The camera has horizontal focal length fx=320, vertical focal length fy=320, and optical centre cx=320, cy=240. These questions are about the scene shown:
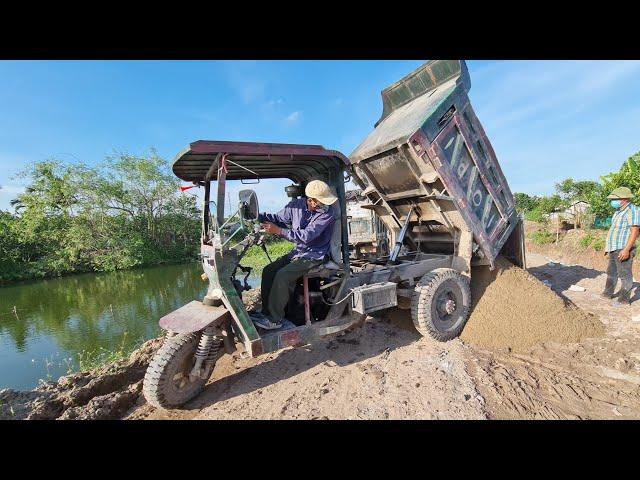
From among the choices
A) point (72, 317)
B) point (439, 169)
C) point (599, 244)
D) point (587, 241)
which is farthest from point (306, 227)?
point (587, 241)

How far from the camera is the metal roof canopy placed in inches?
113

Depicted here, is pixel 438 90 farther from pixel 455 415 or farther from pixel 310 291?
pixel 455 415

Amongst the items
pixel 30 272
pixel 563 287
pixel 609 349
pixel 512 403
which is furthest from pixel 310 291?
pixel 30 272

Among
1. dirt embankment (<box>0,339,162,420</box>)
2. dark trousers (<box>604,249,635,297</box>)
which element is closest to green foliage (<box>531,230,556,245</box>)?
dark trousers (<box>604,249,635,297</box>)

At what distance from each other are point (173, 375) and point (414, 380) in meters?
2.29

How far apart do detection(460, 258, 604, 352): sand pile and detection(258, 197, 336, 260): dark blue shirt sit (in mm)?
2306

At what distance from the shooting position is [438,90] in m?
4.23

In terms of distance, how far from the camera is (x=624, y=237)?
16.5 feet

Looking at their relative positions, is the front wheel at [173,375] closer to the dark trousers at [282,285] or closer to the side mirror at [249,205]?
the dark trousers at [282,285]

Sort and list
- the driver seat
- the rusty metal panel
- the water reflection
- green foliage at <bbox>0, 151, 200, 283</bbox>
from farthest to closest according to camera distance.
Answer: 1. green foliage at <bbox>0, 151, 200, 283</bbox>
2. the water reflection
3. the driver seat
4. the rusty metal panel

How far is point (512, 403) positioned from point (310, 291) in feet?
7.02

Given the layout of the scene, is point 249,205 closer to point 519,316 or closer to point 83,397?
point 83,397

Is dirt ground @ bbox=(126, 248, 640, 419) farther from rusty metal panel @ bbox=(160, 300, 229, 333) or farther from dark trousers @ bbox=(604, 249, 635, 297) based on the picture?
dark trousers @ bbox=(604, 249, 635, 297)

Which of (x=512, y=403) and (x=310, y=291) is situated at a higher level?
(x=310, y=291)
